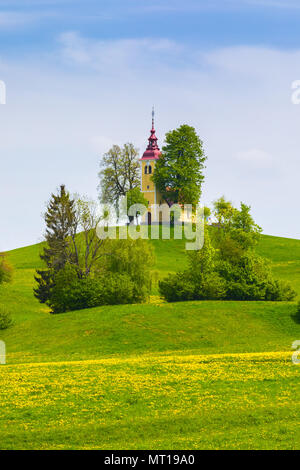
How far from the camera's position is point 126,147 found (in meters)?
129

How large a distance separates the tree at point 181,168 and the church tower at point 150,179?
2.76 metres

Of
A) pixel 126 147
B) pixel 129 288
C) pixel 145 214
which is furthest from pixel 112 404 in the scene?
pixel 126 147

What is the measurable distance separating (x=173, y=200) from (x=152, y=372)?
88126 millimetres

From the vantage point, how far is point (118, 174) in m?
128

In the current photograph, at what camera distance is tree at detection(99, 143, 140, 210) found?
128m

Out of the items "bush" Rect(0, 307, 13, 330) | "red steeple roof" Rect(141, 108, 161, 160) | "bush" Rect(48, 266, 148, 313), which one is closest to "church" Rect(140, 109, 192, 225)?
"red steeple roof" Rect(141, 108, 161, 160)

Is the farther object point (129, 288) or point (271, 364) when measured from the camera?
point (129, 288)

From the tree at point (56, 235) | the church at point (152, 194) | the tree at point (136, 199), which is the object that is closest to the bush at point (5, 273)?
the tree at point (56, 235)

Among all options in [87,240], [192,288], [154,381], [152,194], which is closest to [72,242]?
[87,240]

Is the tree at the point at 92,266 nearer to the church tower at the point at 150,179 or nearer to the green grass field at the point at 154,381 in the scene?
the green grass field at the point at 154,381

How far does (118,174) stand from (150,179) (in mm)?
9884

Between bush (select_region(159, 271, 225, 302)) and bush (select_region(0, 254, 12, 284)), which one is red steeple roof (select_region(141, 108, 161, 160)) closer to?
bush (select_region(0, 254, 12, 284))

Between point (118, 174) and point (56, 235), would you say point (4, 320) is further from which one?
point (118, 174)
